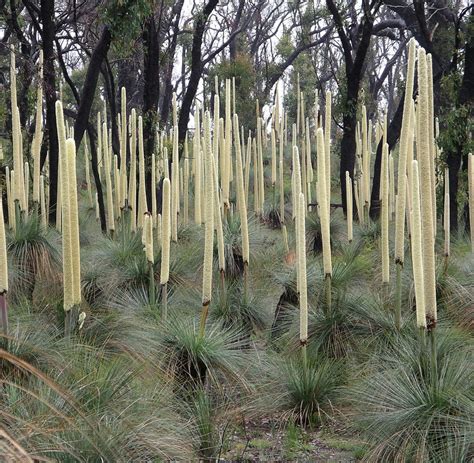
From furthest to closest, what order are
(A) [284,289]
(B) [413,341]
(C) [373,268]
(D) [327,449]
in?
1. (C) [373,268]
2. (A) [284,289]
3. (B) [413,341]
4. (D) [327,449]

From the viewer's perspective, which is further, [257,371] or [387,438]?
[257,371]

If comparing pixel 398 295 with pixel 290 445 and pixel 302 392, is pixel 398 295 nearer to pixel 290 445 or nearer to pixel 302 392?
pixel 302 392

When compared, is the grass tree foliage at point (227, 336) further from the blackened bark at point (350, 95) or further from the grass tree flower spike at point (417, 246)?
the blackened bark at point (350, 95)

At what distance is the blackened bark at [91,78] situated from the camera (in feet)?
27.7

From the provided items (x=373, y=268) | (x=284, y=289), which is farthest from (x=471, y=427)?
(x=373, y=268)

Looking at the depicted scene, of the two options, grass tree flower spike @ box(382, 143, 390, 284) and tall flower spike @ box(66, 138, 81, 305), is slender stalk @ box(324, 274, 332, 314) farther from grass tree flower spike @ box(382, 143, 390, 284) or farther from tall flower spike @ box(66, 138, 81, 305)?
tall flower spike @ box(66, 138, 81, 305)

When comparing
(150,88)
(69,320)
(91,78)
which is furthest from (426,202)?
(150,88)

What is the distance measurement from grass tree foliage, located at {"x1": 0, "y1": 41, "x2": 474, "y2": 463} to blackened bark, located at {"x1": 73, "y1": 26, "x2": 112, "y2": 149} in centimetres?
126

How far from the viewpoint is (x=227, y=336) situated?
5.14m

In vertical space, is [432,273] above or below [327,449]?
above

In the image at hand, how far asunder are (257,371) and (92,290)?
2276mm

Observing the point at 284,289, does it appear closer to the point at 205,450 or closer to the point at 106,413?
the point at 205,450

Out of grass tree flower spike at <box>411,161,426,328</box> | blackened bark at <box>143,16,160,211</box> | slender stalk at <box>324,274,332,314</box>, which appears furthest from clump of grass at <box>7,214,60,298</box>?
grass tree flower spike at <box>411,161,426,328</box>

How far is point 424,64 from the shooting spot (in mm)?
4035
